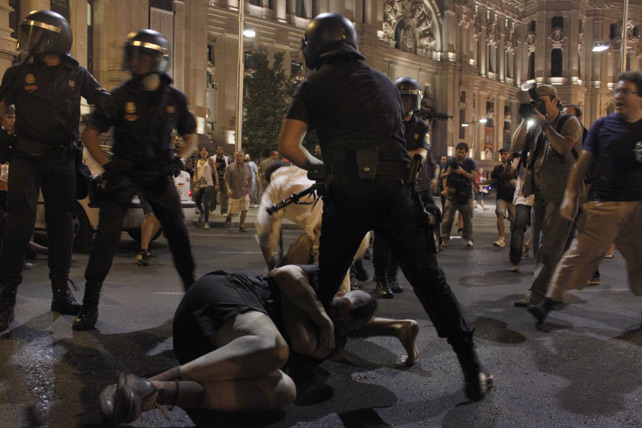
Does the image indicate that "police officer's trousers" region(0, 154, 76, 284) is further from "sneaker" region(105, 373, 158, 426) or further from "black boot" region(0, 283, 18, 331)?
"sneaker" region(105, 373, 158, 426)

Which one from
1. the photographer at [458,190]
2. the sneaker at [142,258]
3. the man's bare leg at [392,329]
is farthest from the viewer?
the photographer at [458,190]

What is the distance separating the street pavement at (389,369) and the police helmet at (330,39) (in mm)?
1770

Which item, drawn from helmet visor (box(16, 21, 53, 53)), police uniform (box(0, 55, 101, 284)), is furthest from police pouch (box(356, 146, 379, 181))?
helmet visor (box(16, 21, 53, 53))

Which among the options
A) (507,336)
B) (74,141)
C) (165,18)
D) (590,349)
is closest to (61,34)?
(74,141)

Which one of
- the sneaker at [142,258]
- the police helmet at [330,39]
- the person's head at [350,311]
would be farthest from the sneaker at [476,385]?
the sneaker at [142,258]

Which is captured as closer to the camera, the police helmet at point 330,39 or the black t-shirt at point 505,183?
the police helmet at point 330,39

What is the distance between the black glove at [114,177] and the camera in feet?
11.8

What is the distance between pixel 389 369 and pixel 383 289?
2.09 metres

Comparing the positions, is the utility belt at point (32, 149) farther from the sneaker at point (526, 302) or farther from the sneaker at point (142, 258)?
the sneaker at point (526, 302)

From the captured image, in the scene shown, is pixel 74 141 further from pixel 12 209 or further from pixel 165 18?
pixel 165 18

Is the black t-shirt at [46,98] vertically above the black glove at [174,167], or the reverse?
the black t-shirt at [46,98]

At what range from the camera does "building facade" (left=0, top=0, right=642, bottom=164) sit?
22.3 metres

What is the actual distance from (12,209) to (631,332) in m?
4.61

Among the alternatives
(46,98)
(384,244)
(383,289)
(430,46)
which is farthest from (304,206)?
(430,46)
